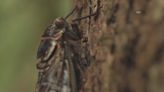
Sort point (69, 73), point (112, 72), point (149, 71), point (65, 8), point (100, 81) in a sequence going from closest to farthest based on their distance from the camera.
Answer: point (149, 71) < point (112, 72) < point (100, 81) < point (69, 73) < point (65, 8)

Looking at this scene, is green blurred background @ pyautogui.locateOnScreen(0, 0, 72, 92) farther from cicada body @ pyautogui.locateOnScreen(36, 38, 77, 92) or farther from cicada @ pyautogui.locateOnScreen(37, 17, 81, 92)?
cicada body @ pyautogui.locateOnScreen(36, 38, 77, 92)

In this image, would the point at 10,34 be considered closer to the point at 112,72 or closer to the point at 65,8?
the point at 65,8

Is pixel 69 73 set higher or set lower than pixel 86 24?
lower

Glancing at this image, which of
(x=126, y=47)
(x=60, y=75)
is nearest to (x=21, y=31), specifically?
(x=60, y=75)

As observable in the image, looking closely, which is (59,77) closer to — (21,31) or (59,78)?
(59,78)

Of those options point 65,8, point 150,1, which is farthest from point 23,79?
point 150,1
